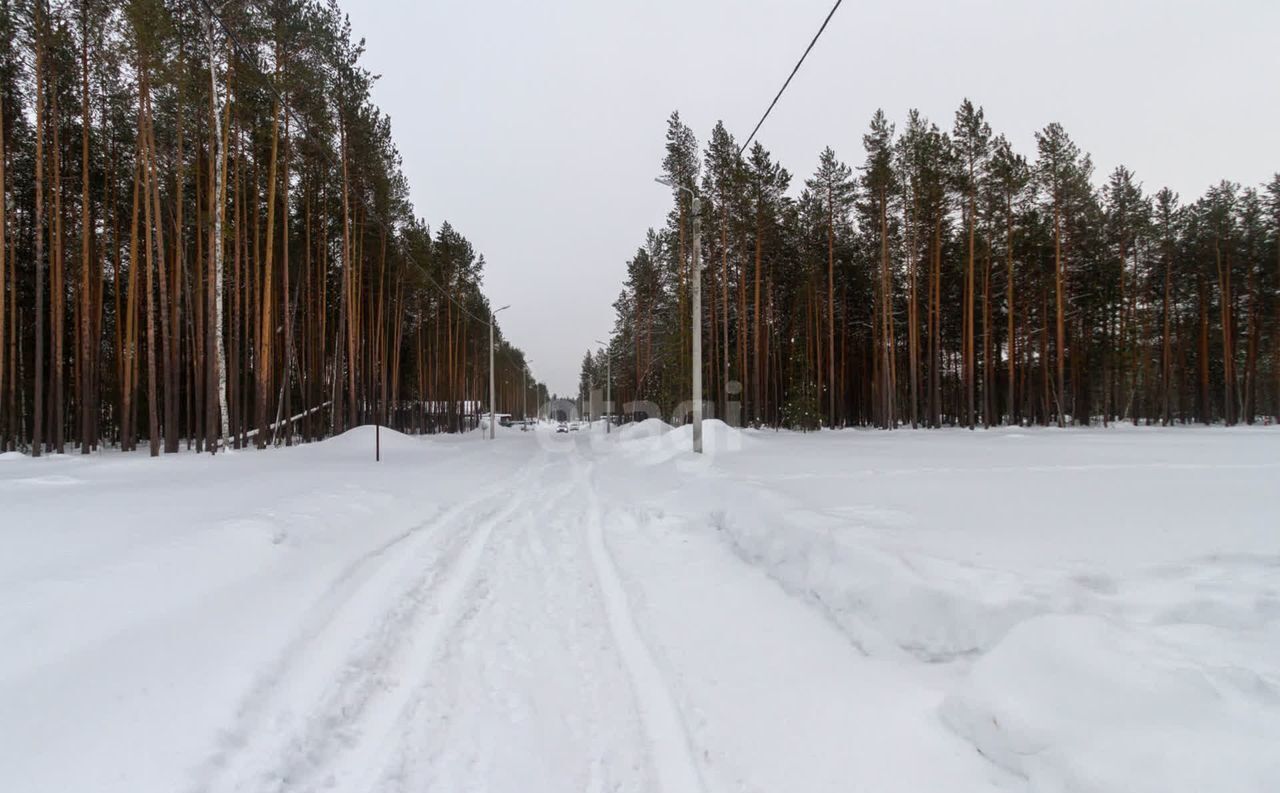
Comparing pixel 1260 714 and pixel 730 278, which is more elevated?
pixel 730 278

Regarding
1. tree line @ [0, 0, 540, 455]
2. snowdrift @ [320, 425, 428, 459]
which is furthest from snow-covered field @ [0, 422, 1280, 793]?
tree line @ [0, 0, 540, 455]

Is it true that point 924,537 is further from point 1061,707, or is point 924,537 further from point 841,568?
point 1061,707

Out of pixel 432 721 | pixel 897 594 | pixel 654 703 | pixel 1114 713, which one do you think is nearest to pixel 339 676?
pixel 432 721

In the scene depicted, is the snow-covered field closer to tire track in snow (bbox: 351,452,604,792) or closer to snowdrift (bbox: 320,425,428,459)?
tire track in snow (bbox: 351,452,604,792)

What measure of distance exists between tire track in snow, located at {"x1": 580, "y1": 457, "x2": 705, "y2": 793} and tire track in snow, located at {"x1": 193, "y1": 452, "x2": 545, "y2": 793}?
1.34 m

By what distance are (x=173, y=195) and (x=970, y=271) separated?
33614 millimetres

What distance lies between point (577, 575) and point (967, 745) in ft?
12.3

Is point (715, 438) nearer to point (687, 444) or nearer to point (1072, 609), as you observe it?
point (687, 444)

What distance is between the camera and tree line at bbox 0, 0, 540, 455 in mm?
15570

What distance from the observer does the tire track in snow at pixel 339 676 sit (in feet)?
8.25

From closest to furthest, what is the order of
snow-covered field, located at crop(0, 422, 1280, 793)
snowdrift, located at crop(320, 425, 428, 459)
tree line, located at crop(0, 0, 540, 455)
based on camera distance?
snow-covered field, located at crop(0, 422, 1280, 793) → tree line, located at crop(0, 0, 540, 455) → snowdrift, located at crop(320, 425, 428, 459)

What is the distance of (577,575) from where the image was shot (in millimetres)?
5613

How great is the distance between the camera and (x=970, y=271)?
26.6 meters

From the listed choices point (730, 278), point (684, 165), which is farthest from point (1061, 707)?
point (730, 278)
